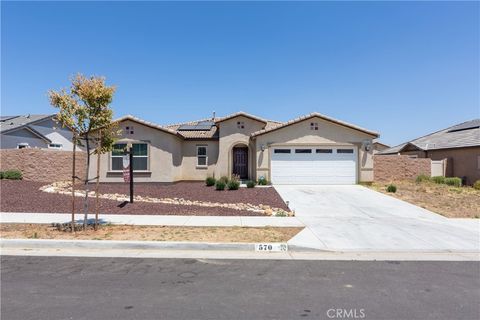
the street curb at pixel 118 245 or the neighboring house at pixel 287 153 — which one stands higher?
the neighboring house at pixel 287 153

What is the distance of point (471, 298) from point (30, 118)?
4242 centimetres

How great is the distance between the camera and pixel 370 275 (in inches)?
226

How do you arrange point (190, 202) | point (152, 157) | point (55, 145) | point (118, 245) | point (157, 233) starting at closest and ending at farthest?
point (118, 245) → point (157, 233) → point (190, 202) → point (152, 157) → point (55, 145)

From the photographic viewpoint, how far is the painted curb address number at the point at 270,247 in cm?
726

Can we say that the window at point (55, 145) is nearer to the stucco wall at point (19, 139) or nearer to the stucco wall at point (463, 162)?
the stucco wall at point (19, 139)

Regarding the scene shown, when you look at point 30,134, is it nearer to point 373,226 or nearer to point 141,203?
point 141,203

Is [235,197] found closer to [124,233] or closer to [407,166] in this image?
[124,233]

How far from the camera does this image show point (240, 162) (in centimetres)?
Result: 2206

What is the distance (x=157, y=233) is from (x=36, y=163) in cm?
1573

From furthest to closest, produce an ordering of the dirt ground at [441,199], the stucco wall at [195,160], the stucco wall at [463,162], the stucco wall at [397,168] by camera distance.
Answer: the stucco wall at [463,162], the stucco wall at [397,168], the stucco wall at [195,160], the dirt ground at [441,199]

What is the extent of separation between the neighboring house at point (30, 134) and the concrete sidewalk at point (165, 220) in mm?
20740

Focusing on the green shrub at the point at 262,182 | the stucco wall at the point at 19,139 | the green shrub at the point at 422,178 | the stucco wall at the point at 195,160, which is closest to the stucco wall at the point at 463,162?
the green shrub at the point at 422,178

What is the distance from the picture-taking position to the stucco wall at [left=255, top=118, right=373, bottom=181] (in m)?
19.7

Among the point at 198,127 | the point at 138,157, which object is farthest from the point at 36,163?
the point at 198,127
